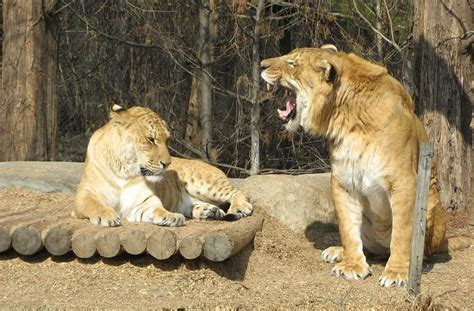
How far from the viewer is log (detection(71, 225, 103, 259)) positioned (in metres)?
5.43

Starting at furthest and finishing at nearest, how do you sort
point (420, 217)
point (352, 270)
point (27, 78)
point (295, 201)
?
point (27, 78) → point (295, 201) → point (352, 270) → point (420, 217)

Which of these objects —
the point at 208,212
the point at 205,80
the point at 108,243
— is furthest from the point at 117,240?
the point at 205,80

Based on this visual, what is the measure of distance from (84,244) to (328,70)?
194 centimetres

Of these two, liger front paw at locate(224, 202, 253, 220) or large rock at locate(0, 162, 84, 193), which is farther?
large rock at locate(0, 162, 84, 193)

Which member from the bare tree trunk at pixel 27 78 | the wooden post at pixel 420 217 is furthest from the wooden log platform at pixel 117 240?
the bare tree trunk at pixel 27 78

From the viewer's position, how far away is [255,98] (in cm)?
924

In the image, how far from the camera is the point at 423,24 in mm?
7492

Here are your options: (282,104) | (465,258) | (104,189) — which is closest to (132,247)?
(104,189)

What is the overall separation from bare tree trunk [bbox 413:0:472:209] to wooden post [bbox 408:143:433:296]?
8.22 ft

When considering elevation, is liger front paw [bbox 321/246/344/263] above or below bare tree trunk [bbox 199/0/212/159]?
below

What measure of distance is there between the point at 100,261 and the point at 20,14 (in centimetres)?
386

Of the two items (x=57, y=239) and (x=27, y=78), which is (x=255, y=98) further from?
(x=57, y=239)

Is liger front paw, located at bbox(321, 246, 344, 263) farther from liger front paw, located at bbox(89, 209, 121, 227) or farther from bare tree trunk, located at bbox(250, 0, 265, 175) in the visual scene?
bare tree trunk, located at bbox(250, 0, 265, 175)

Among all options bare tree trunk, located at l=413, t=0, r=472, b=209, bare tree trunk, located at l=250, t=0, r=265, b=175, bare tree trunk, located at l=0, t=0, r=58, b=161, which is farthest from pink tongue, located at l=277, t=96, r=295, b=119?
bare tree trunk, located at l=0, t=0, r=58, b=161
